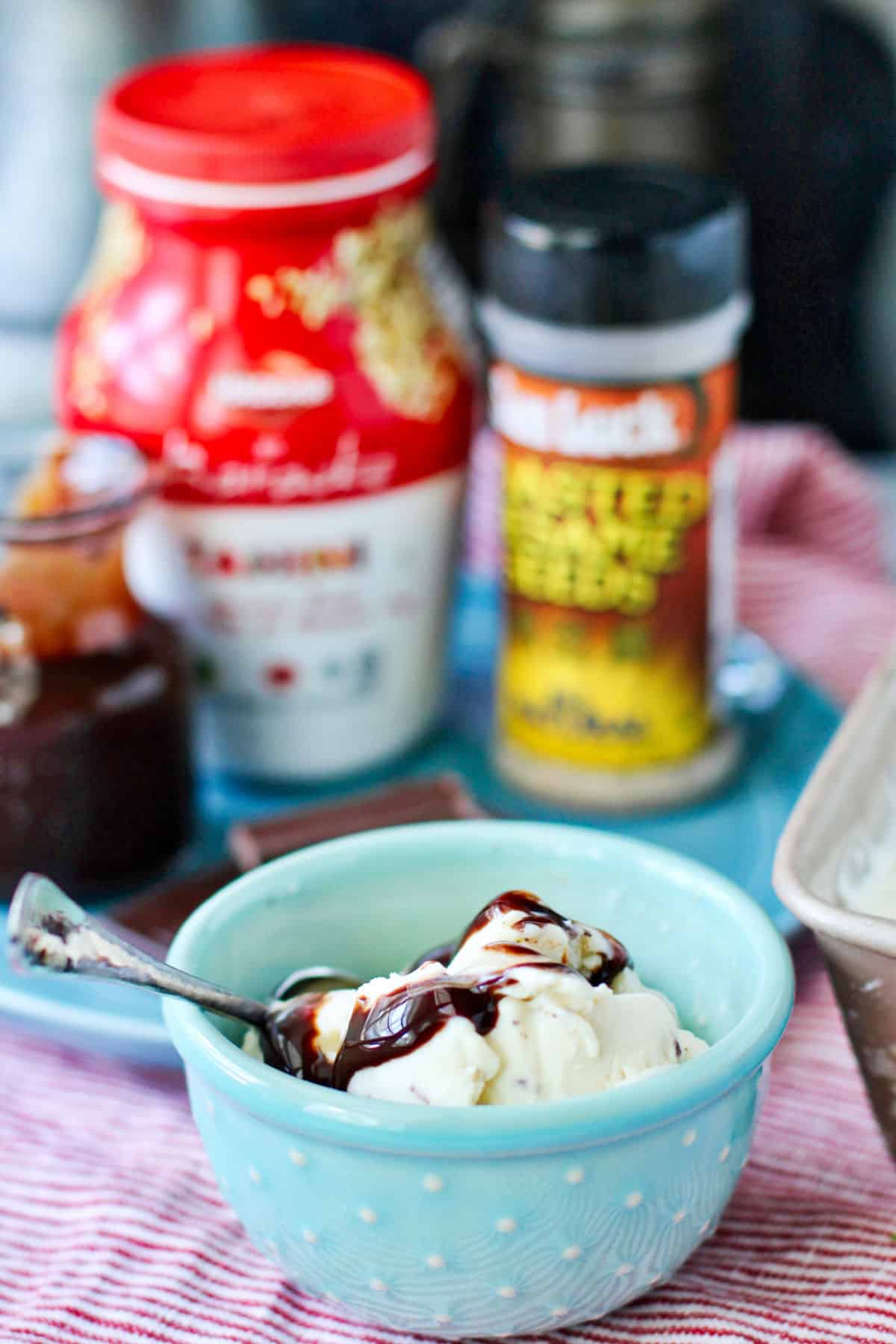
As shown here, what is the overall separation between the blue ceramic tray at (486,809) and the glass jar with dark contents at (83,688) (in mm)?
64

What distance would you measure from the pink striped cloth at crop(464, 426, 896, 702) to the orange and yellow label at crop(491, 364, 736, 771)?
192 millimetres

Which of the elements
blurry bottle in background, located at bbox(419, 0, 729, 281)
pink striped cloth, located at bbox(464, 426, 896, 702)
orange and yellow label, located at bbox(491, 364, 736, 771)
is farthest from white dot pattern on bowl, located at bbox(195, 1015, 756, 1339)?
A: blurry bottle in background, located at bbox(419, 0, 729, 281)

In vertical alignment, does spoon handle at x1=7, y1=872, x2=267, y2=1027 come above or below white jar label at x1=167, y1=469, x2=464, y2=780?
above

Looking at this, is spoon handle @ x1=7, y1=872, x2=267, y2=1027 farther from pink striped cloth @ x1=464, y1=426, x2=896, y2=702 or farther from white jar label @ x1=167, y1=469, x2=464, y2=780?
pink striped cloth @ x1=464, y1=426, x2=896, y2=702

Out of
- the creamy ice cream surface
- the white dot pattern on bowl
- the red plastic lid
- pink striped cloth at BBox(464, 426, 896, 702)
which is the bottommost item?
pink striped cloth at BBox(464, 426, 896, 702)

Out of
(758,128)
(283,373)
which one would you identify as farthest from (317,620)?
(758,128)

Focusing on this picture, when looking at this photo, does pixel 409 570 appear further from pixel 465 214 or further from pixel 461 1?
pixel 461 1

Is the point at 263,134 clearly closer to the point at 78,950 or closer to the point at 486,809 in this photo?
the point at 486,809

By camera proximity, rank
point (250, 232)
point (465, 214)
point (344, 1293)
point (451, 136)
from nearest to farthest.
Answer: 1. point (344, 1293)
2. point (250, 232)
3. point (451, 136)
4. point (465, 214)

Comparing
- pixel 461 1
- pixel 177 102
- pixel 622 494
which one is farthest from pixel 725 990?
pixel 461 1

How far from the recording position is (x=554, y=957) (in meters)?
0.58

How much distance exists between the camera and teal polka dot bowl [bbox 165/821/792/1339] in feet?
1.69

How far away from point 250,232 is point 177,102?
11cm

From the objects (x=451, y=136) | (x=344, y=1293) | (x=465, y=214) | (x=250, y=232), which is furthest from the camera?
(x=465, y=214)
